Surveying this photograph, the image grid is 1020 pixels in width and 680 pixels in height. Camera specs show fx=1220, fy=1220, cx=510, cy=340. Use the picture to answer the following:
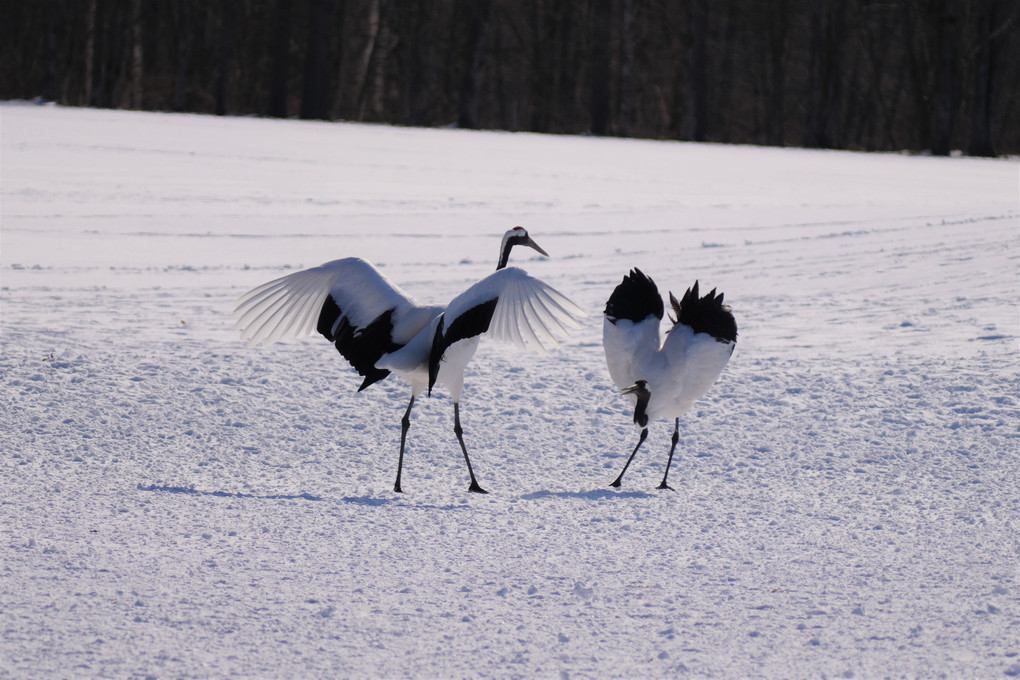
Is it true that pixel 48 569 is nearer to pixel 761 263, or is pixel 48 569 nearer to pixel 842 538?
pixel 842 538

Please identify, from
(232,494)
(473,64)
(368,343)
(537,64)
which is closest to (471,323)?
(368,343)

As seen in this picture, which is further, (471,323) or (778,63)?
(778,63)

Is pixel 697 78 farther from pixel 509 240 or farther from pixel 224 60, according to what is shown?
pixel 509 240

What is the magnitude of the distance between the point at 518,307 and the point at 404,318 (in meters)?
0.72

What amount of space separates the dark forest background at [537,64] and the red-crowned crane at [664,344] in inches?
1061

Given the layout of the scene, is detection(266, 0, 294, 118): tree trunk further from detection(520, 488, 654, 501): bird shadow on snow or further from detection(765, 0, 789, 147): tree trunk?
detection(520, 488, 654, 501): bird shadow on snow

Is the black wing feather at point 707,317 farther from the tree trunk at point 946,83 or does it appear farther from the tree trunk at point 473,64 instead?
the tree trunk at point 946,83

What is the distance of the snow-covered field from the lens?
387cm

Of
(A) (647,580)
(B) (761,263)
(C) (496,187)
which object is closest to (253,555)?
(A) (647,580)

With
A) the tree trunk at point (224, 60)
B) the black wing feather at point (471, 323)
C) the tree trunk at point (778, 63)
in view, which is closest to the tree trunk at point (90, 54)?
the tree trunk at point (224, 60)

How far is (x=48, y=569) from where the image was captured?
4414mm

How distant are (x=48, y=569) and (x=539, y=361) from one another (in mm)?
4322

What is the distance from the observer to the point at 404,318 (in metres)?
5.94

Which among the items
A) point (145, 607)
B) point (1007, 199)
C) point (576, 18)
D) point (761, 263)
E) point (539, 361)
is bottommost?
point (145, 607)
